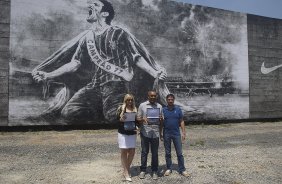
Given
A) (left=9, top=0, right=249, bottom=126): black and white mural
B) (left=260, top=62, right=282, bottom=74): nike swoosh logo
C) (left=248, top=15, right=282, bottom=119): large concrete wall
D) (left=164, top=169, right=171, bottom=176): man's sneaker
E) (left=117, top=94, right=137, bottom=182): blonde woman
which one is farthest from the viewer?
(left=260, top=62, right=282, bottom=74): nike swoosh logo

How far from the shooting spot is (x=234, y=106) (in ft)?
68.3

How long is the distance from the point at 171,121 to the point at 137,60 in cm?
1019

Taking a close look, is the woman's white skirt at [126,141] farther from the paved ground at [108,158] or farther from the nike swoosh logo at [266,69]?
the nike swoosh logo at [266,69]

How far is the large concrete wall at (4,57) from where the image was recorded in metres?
15.5

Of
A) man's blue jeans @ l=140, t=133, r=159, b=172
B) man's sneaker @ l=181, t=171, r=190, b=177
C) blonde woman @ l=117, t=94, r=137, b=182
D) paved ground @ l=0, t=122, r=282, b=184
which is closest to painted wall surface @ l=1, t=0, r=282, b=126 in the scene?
paved ground @ l=0, t=122, r=282, b=184

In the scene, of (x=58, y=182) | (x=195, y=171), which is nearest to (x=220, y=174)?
(x=195, y=171)

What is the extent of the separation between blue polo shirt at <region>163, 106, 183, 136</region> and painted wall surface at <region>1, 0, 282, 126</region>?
9007 millimetres

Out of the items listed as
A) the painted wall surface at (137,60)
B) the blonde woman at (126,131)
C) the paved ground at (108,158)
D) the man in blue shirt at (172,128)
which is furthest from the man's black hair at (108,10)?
the blonde woman at (126,131)

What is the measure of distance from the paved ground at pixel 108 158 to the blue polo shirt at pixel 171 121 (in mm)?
962

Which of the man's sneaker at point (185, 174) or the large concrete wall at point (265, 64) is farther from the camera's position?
the large concrete wall at point (265, 64)

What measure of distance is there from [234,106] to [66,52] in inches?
377

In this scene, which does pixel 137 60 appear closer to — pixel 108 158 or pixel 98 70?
pixel 98 70

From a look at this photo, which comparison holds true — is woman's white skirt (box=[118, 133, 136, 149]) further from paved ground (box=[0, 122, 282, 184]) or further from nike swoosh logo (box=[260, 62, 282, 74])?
nike swoosh logo (box=[260, 62, 282, 74])

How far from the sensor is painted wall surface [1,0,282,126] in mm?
16031
